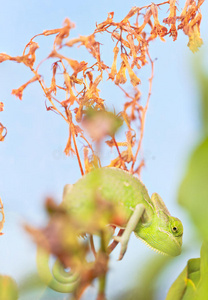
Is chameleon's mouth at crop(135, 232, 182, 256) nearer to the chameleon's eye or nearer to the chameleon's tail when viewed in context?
the chameleon's eye

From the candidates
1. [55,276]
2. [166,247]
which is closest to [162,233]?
[166,247]

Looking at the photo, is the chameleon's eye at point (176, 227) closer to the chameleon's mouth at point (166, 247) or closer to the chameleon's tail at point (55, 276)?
the chameleon's mouth at point (166, 247)

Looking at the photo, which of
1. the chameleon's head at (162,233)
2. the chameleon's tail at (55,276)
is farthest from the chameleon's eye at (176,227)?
the chameleon's tail at (55,276)

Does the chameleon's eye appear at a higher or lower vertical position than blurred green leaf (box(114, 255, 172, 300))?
higher

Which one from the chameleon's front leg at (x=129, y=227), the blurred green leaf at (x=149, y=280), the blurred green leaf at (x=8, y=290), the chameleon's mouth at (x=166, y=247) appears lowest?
the blurred green leaf at (x=149, y=280)

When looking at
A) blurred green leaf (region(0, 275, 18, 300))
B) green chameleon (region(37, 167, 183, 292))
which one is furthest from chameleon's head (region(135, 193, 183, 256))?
blurred green leaf (region(0, 275, 18, 300))

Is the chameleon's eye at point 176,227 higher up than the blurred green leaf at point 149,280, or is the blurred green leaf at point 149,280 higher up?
the chameleon's eye at point 176,227

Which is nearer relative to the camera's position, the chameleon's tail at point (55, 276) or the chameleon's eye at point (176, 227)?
the chameleon's tail at point (55, 276)
